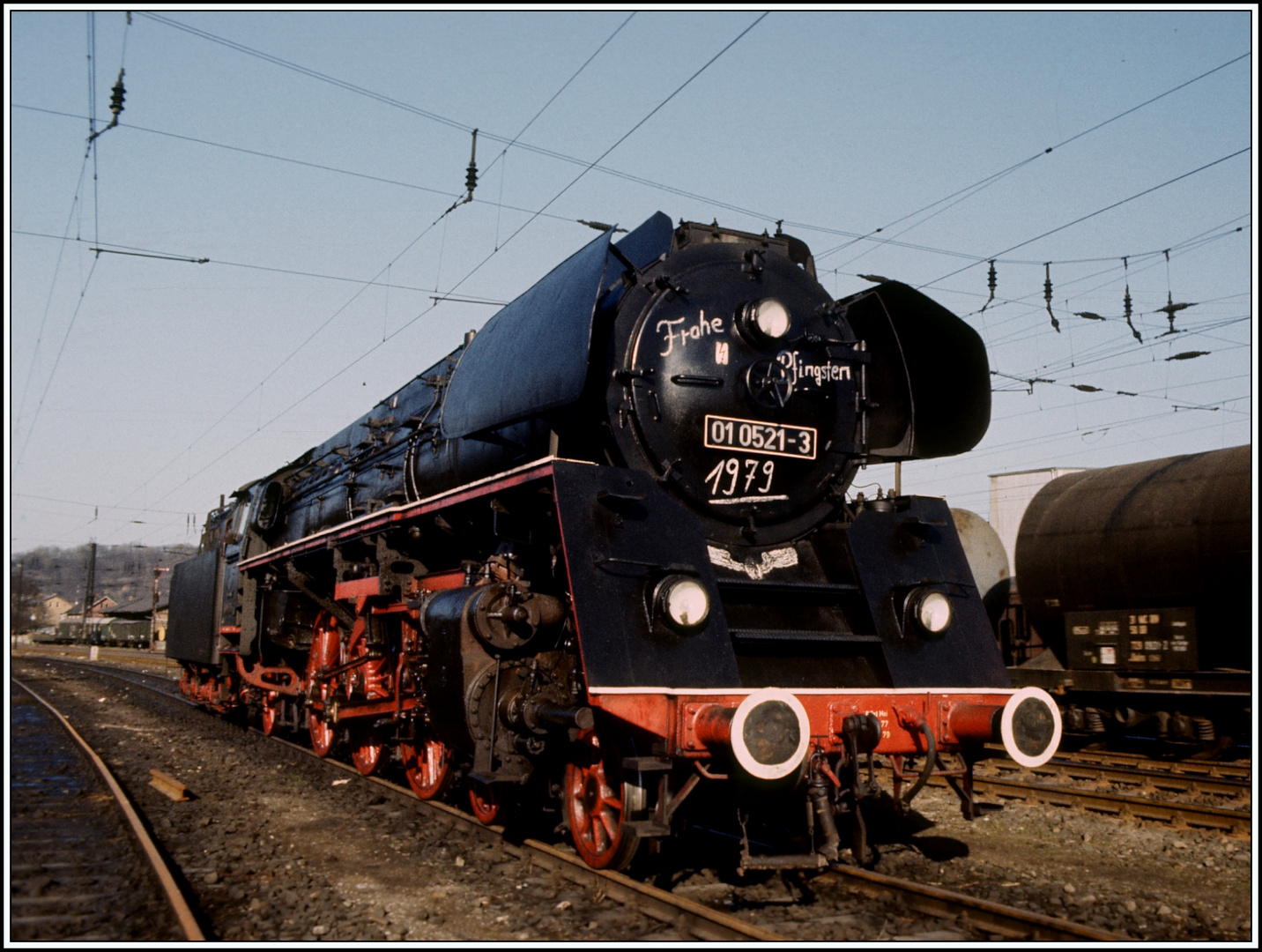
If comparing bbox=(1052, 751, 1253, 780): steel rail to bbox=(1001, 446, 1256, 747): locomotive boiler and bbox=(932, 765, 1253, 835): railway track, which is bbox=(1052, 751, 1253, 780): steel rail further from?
bbox=(932, 765, 1253, 835): railway track

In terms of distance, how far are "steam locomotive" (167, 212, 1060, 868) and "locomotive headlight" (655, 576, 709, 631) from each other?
12mm

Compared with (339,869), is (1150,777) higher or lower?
higher

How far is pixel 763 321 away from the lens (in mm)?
5719

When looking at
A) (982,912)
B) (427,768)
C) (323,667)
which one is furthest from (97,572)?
(982,912)

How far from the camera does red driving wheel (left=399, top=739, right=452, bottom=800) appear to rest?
281 inches

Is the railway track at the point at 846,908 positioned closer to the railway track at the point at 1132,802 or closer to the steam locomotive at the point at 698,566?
the steam locomotive at the point at 698,566

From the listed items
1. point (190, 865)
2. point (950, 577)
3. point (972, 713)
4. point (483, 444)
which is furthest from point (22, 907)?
point (950, 577)

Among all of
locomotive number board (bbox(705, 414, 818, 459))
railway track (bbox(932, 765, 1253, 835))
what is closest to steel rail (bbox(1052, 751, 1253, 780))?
railway track (bbox(932, 765, 1253, 835))

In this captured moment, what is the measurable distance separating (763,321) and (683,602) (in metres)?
1.84

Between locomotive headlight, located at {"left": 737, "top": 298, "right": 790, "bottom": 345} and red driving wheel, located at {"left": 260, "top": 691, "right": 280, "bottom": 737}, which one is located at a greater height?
locomotive headlight, located at {"left": 737, "top": 298, "right": 790, "bottom": 345}

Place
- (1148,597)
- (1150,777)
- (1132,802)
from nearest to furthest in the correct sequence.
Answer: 1. (1132,802)
2. (1150,777)
3. (1148,597)

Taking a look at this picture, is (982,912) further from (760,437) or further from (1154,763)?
(1154,763)

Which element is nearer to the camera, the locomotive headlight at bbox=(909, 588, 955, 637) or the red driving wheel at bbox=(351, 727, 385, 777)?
the locomotive headlight at bbox=(909, 588, 955, 637)

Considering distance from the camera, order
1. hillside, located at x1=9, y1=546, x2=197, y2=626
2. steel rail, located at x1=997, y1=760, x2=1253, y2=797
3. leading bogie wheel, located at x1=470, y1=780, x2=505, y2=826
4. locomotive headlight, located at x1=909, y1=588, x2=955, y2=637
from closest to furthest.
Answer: locomotive headlight, located at x1=909, y1=588, x2=955, y2=637
leading bogie wheel, located at x1=470, y1=780, x2=505, y2=826
steel rail, located at x1=997, y1=760, x2=1253, y2=797
hillside, located at x1=9, y1=546, x2=197, y2=626
